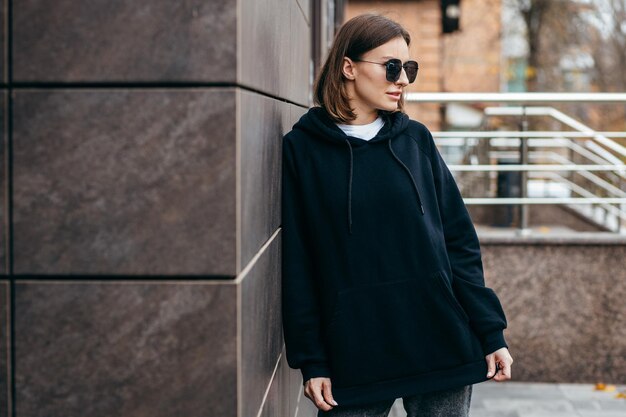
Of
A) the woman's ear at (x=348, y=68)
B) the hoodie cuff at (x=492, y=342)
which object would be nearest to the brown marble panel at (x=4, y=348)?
the woman's ear at (x=348, y=68)

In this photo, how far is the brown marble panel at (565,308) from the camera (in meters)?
6.64

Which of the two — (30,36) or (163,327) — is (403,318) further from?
(30,36)

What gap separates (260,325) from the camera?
2492mm

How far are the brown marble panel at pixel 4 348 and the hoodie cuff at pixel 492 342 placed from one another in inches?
54.8

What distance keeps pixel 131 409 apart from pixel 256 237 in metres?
0.55

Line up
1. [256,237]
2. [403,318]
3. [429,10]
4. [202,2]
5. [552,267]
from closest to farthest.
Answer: [202,2] → [256,237] → [403,318] → [552,267] → [429,10]

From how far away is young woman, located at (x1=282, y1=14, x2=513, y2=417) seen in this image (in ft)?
8.78

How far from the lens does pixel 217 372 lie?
6.72ft

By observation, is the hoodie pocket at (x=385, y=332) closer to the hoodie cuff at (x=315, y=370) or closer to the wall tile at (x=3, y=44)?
the hoodie cuff at (x=315, y=370)

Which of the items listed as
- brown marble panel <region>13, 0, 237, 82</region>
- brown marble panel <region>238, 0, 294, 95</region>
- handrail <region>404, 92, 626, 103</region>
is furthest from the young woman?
handrail <region>404, 92, 626, 103</region>

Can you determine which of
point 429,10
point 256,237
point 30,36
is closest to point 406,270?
point 256,237

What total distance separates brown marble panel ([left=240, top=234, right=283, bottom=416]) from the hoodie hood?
0.96 feet

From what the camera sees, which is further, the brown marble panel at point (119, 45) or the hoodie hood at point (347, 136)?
the hoodie hood at point (347, 136)

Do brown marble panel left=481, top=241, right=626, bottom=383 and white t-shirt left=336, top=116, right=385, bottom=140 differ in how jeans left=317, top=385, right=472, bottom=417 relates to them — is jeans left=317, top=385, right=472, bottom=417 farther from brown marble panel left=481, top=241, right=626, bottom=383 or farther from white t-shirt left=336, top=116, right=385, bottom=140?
brown marble panel left=481, top=241, right=626, bottom=383
